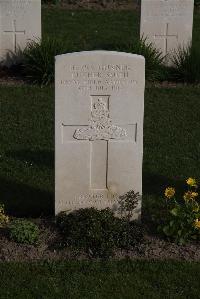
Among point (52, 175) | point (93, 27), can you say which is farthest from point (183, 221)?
point (93, 27)

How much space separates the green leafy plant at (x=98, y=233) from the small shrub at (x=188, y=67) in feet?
18.6

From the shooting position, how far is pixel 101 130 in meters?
6.06

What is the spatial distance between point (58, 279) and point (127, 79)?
68.4 inches

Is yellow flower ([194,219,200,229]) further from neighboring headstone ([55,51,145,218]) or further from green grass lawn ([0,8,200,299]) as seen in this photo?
neighboring headstone ([55,51,145,218])

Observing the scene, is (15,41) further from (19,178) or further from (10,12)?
(19,178)

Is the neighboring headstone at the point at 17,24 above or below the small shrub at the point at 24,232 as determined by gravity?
above

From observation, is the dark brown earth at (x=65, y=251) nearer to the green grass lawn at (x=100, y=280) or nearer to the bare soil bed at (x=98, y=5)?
the green grass lawn at (x=100, y=280)

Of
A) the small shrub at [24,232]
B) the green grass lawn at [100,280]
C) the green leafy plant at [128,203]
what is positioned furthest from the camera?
the green leafy plant at [128,203]

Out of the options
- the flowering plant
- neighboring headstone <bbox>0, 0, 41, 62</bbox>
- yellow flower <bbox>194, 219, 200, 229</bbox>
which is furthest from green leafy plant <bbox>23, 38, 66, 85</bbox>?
yellow flower <bbox>194, 219, 200, 229</bbox>

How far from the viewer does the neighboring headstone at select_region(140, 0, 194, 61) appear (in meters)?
11.8

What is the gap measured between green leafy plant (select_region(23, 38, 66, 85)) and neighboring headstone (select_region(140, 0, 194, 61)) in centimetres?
157

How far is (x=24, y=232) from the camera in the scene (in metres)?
5.91

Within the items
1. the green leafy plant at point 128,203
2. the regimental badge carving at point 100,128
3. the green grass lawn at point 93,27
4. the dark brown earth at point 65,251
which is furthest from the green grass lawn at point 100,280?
the green grass lawn at point 93,27

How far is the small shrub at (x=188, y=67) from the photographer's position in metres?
11.3
